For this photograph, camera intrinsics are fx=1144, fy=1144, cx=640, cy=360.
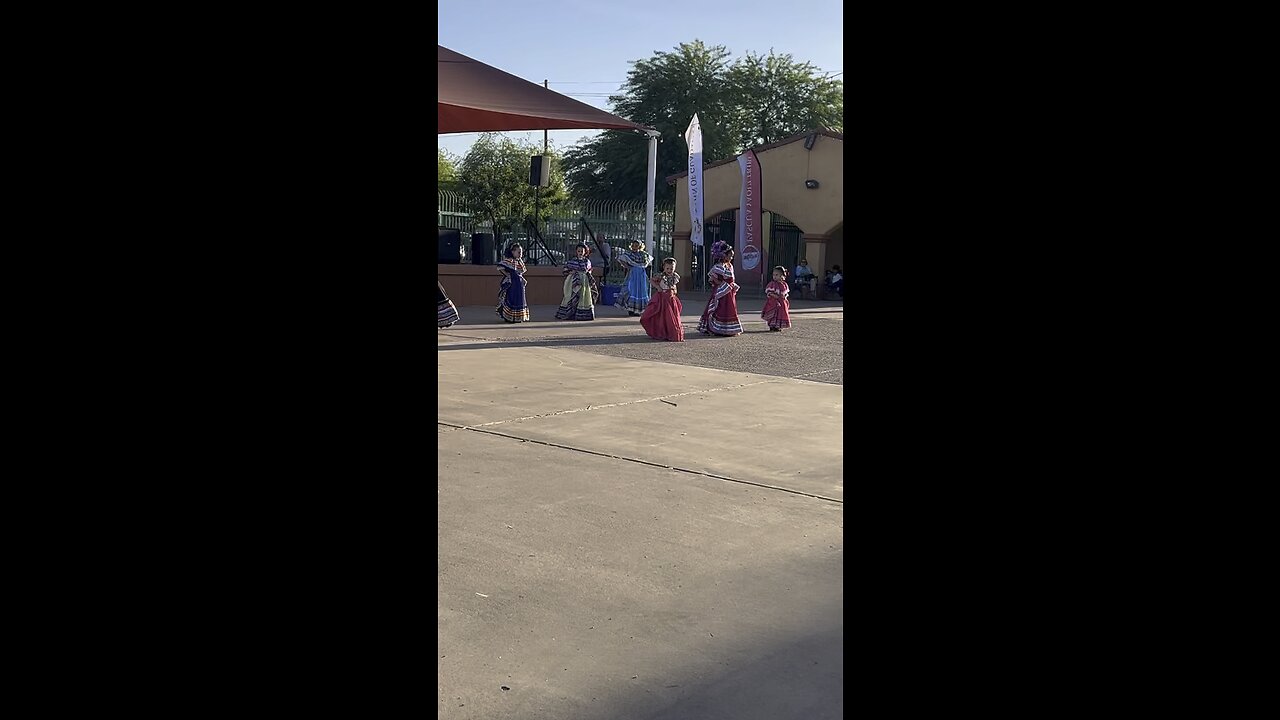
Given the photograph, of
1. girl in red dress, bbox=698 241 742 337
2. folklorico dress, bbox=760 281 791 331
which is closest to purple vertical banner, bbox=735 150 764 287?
folklorico dress, bbox=760 281 791 331

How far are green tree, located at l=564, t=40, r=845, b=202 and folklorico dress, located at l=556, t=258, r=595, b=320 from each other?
961 inches

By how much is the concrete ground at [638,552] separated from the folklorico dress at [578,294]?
7574mm

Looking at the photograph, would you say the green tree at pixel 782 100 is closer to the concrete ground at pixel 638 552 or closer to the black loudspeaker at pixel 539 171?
the black loudspeaker at pixel 539 171

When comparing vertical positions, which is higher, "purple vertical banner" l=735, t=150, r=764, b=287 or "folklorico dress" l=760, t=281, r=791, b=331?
"purple vertical banner" l=735, t=150, r=764, b=287

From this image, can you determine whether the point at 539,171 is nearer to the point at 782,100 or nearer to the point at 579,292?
the point at 579,292

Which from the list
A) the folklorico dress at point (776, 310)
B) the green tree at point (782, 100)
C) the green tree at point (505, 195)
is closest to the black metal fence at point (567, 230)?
the green tree at point (505, 195)

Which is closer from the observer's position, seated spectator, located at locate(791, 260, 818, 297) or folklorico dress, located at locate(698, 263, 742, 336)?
folklorico dress, located at locate(698, 263, 742, 336)

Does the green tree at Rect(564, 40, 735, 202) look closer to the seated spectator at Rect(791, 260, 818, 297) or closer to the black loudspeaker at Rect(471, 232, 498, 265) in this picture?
the seated spectator at Rect(791, 260, 818, 297)

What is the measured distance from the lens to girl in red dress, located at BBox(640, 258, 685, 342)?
13.8 meters

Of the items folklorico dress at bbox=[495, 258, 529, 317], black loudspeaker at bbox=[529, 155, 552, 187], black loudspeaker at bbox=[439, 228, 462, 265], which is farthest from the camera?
black loudspeaker at bbox=[529, 155, 552, 187]
